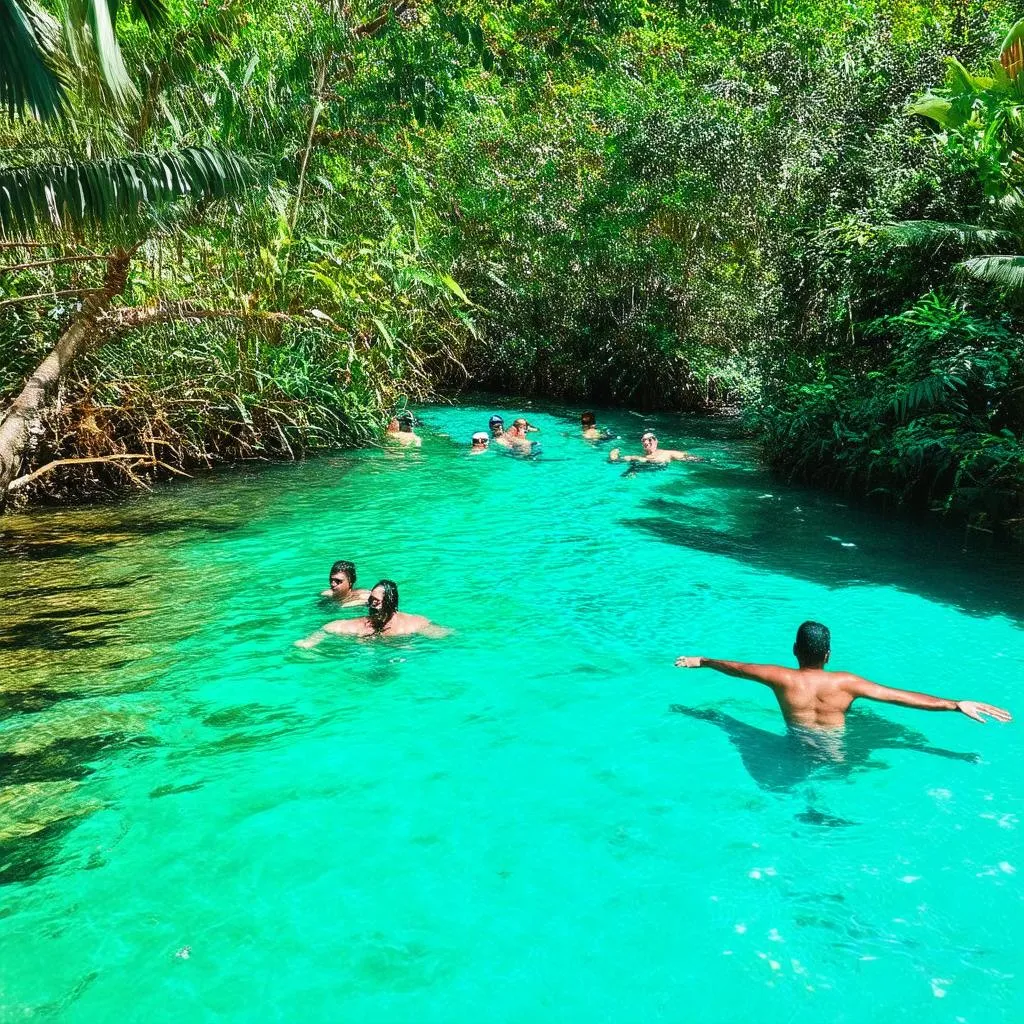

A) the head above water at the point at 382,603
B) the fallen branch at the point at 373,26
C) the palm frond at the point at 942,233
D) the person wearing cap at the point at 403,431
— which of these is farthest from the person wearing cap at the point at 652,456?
the head above water at the point at 382,603

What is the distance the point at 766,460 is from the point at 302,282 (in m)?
9.24

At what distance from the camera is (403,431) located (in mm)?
21031

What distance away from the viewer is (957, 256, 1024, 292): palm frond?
1115 centimetres

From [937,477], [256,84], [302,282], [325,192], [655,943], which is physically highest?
[256,84]

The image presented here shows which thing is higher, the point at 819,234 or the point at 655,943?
the point at 819,234

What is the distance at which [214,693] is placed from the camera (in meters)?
7.69

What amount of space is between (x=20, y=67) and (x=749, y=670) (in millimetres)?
6297

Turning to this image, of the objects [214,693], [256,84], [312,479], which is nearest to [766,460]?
[312,479]

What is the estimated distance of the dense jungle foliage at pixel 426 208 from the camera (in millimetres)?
10812

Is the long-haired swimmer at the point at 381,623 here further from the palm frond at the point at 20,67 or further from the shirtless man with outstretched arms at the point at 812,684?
the palm frond at the point at 20,67

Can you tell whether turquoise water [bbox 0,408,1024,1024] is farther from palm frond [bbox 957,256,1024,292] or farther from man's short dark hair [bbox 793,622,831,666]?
palm frond [bbox 957,256,1024,292]

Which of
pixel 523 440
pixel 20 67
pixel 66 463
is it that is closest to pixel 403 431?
pixel 523 440

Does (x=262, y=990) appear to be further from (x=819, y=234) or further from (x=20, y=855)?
(x=819, y=234)

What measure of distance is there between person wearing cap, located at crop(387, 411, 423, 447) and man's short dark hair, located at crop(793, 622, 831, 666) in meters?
14.3
